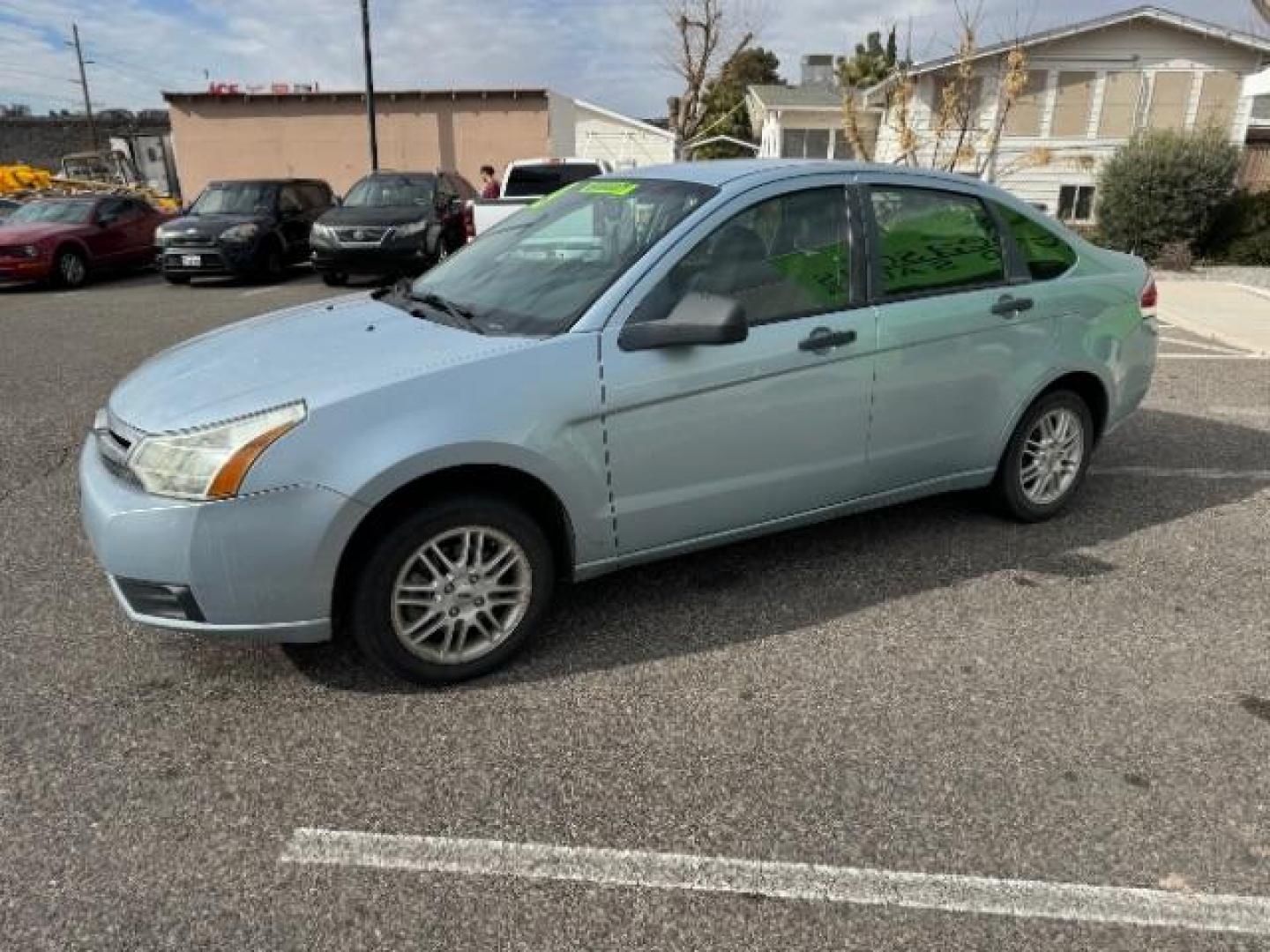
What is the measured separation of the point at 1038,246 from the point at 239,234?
42.9 feet

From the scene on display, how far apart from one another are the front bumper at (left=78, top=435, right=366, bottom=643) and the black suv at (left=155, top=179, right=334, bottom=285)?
1283 centimetres

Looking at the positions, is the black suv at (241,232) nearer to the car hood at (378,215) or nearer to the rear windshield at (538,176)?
the car hood at (378,215)

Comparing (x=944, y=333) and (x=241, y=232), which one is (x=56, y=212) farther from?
(x=944, y=333)

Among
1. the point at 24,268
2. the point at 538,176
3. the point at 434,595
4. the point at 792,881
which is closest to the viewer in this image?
the point at 792,881

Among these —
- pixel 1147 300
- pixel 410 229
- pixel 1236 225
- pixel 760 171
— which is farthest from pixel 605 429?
pixel 1236 225

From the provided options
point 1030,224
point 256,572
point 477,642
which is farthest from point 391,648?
point 1030,224

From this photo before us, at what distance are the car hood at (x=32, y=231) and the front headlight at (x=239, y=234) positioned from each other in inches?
107

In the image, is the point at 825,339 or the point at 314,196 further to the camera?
the point at 314,196

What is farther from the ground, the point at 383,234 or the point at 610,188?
the point at 610,188

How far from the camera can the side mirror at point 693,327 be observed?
3.13 metres

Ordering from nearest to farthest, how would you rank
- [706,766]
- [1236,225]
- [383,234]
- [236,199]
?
[706,766] < [383,234] < [236,199] < [1236,225]

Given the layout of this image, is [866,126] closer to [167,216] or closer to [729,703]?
[167,216]

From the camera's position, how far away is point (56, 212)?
15695mm

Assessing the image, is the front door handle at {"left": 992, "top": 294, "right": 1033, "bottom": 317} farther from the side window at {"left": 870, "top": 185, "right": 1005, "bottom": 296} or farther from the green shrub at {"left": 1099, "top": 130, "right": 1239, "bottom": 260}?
the green shrub at {"left": 1099, "top": 130, "right": 1239, "bottom": 260}
